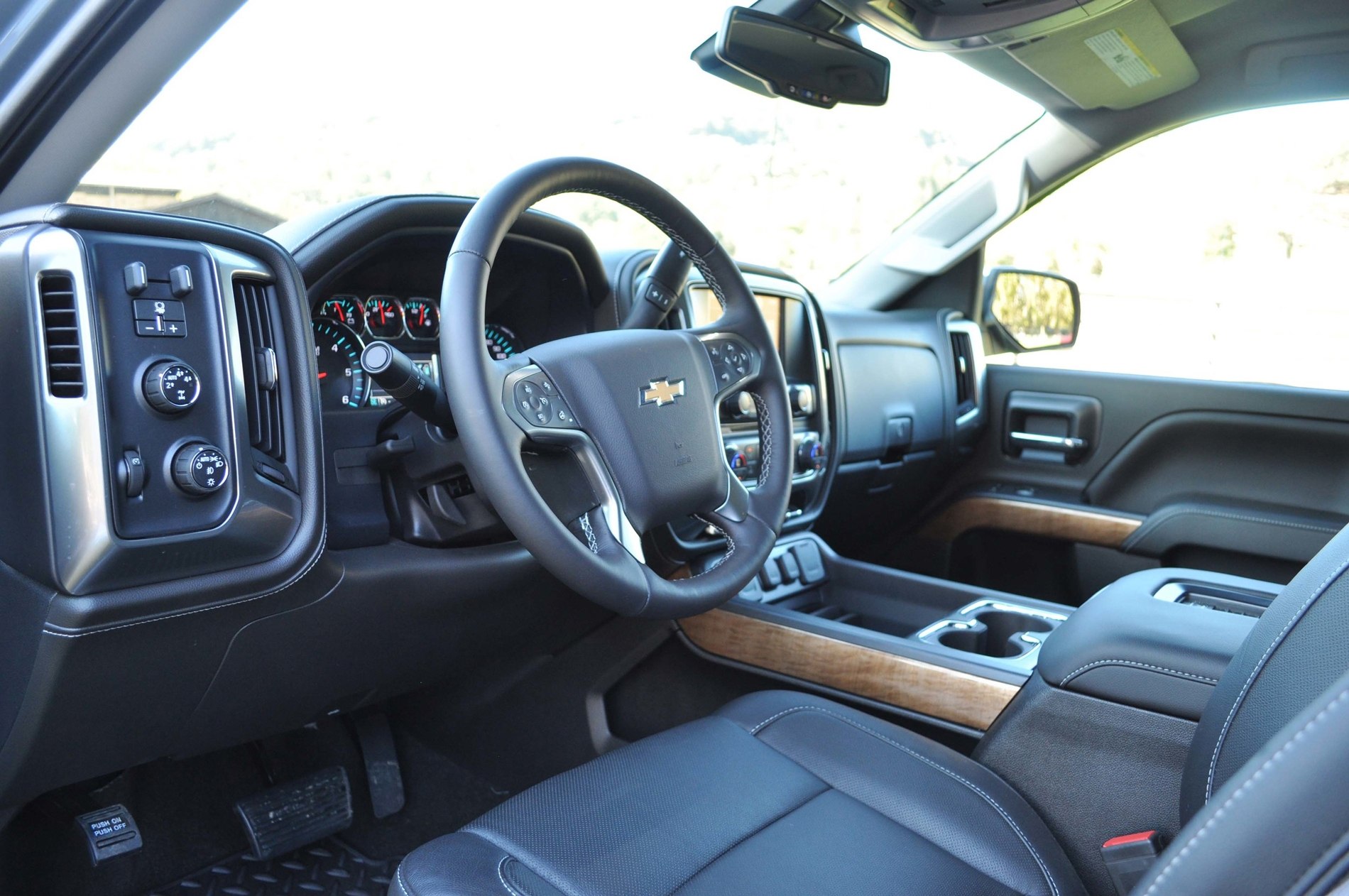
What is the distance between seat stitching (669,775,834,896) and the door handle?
1771 millimetres

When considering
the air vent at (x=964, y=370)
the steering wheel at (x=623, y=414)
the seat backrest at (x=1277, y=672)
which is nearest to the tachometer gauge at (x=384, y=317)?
the steering wheel at (x=623, y=414)

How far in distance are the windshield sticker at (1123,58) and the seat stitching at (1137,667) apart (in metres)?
1.24

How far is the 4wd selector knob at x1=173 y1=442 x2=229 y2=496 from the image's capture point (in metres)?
1.10

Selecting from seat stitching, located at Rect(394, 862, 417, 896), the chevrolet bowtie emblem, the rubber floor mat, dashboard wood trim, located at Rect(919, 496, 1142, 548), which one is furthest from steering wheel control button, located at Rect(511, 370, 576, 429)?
dashboard wood trim, located at Rect(919, 496, 1142, 548)

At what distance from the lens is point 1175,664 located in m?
Answer: 1.34

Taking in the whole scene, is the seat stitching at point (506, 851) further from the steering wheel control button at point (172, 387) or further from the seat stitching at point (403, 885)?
the steering wheel control button at point (172, 387)

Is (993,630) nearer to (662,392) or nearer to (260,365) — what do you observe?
(662,392)

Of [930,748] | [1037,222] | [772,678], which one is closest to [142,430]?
[930,748]

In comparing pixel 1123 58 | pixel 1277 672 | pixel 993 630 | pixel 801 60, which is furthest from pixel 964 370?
pixel 1277 672

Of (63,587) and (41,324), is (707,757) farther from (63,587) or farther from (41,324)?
(41,324)

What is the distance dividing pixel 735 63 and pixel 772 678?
1037 millimetres

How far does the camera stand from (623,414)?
4.37ft

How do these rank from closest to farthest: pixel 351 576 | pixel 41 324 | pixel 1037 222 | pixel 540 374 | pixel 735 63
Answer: pixel 41 324
pixel 540 374
pixel 351 576
pixel 735 63
pixel 1037 222

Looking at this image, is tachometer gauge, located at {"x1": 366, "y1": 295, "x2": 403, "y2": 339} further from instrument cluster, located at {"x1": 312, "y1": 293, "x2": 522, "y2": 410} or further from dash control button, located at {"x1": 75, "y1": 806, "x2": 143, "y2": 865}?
dash control button, located at {"x1": 75, "y1": 806, "x2": 143, "y2": 865}
